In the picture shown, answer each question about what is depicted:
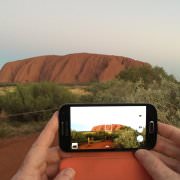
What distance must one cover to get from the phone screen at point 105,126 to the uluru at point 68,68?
35.0 m

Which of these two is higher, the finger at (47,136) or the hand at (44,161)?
the finger at (47,136)

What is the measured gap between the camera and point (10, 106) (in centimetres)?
2055

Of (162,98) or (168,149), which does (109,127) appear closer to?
(168,149)

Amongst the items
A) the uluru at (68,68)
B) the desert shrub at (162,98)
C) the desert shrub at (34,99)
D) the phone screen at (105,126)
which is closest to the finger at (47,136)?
the phone screen at (105,126)

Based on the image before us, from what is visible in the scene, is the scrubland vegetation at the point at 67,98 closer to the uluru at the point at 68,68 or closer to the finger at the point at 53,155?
the uluru at the point at 68,68

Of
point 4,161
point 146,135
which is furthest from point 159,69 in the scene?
point 146,135

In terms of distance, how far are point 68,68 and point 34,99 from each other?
2131 centimetres

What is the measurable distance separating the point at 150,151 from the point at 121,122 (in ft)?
0.47

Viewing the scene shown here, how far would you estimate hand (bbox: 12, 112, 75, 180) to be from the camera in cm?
123

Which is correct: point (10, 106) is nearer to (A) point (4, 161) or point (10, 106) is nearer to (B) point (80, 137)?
(A) point (4, 161)

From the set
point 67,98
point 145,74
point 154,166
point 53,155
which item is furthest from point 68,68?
point 154,166

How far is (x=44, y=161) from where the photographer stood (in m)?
1.29

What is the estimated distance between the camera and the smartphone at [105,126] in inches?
56.4

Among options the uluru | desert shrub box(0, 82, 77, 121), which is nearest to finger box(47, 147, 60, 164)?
desert shrub box(0, 82, 77, 121)
